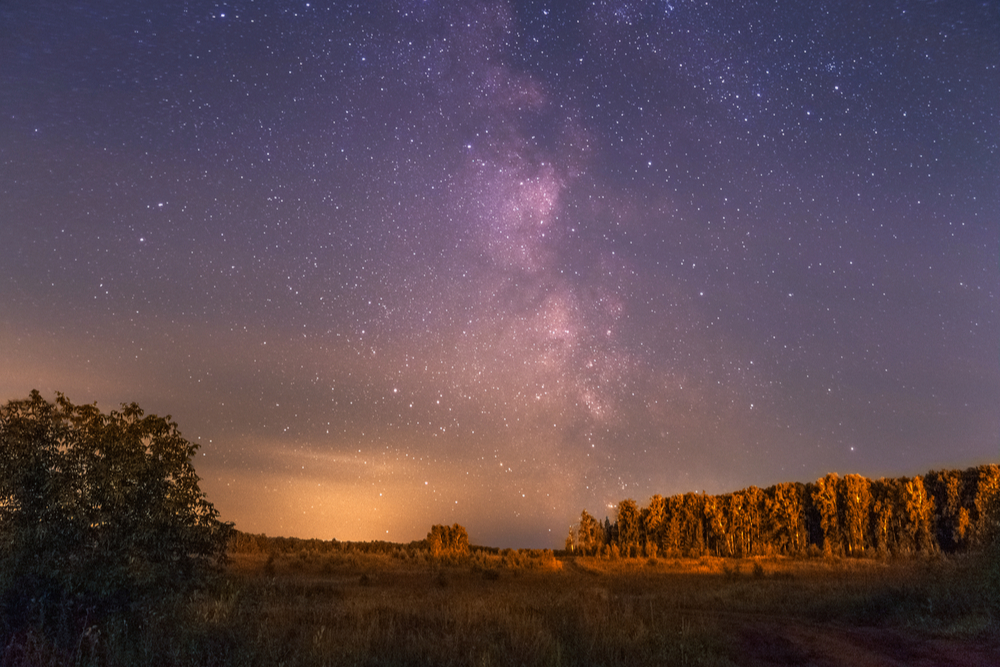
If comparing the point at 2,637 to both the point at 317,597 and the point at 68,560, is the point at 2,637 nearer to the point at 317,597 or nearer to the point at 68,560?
Answer: the point at 68,560

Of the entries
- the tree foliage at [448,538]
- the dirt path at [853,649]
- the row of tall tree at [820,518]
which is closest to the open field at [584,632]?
the dirt path at [853,649]

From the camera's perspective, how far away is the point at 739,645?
13672mm

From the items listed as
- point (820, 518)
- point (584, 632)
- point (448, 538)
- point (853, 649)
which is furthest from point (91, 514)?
point (820, 518)

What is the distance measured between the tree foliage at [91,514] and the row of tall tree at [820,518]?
62768 mm

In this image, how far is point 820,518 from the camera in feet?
249

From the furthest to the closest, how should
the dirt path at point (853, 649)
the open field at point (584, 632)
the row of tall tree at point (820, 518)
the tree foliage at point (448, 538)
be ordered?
1. the tree foliage at point (448, 538)
2. the row of tall tree at point (820, 518)
3. the dirt path at point (853, 649)
4. the open field at point (584, 632)

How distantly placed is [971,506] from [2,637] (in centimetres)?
7918

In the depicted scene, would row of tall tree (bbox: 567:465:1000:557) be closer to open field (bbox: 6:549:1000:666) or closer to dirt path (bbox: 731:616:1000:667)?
open field (bbox: 6:549:1000:666)

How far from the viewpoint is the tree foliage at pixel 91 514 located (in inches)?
424

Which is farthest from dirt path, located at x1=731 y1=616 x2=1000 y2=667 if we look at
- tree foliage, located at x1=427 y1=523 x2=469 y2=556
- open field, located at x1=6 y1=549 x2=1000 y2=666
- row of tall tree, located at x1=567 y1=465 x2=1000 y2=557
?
tree foliage, located at x1=427 y1=523 x2=469 y2=556

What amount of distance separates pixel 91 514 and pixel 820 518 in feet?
262

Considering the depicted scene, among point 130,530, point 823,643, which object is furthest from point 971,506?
point 130,530

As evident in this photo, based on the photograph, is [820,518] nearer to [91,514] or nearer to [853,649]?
[853,649]

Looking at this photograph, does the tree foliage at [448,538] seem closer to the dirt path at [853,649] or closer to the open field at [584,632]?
the open field at [584,632]
